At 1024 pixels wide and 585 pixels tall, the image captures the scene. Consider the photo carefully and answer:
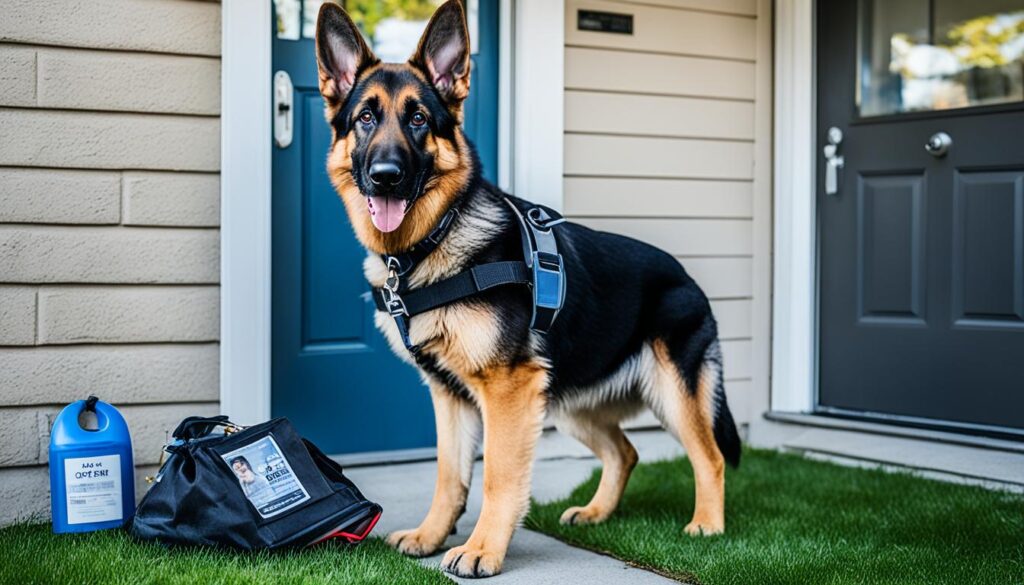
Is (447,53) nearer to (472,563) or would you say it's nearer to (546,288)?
(546,288)

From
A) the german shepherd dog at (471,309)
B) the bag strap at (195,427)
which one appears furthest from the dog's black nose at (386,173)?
the bag strap at (195,427)

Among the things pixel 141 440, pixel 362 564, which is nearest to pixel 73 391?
pixel 141 440

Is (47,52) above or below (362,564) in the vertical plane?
above

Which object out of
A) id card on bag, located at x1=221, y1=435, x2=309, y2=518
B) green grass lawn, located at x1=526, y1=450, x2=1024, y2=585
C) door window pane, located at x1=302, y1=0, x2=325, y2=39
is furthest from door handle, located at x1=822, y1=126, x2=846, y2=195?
id card on bag, located at x1=221, y1=435, x2=309, y2=518

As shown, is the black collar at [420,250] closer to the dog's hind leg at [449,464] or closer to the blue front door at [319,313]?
the dog's hind leg at [449,464]

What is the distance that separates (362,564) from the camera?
2.96 meters

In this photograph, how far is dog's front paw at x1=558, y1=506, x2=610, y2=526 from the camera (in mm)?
3715

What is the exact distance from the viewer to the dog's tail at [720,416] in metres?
3.61

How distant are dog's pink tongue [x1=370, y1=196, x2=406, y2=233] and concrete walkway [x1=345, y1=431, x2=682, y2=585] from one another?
102 centimetres

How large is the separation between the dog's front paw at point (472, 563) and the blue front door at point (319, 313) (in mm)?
1481

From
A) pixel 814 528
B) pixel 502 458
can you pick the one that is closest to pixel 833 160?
pixel 814 528

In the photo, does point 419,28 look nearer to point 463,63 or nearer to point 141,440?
point 463,63

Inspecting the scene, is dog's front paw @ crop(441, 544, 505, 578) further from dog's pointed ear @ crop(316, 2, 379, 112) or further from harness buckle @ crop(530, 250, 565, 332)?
dog's pointed ear @ crop(316, 2, 379, 112)

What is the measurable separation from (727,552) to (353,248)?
2.05 metres
